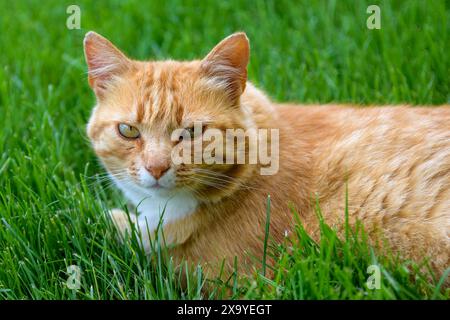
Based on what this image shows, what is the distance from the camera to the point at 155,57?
443 centimetres

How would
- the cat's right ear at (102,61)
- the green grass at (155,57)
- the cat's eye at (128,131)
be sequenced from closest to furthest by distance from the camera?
the green grass at (155,57), the cat's eye at (128,131), the cat's right ear at (102,61)

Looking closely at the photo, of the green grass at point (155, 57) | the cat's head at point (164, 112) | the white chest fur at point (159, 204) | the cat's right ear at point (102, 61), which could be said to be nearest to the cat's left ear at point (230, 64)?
the cat's head at point (164, 112)

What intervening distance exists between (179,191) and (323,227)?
0.60m

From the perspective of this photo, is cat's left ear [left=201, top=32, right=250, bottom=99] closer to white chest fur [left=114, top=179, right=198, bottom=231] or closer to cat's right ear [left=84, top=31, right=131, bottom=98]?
cat's right ear [left=84, top=31, right=131, bottom=98]

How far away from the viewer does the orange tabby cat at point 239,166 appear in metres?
2.56

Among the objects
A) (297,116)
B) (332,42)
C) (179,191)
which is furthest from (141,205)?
(332,42)

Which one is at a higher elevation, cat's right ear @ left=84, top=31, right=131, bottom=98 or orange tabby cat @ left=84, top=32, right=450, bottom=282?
cat's right ear @ left=84, top=31, right=131, bottom=98

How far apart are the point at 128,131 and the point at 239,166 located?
0.47 m

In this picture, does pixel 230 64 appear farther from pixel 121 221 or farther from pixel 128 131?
pixel 121 221

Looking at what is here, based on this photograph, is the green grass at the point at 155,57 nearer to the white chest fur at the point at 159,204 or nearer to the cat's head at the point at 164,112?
the white chest fur at the point at 159,204

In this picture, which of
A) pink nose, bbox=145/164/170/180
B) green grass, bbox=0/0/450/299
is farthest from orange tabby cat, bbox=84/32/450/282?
green grass, bbox=0/0/450/299

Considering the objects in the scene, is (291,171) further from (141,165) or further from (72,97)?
(72,97)

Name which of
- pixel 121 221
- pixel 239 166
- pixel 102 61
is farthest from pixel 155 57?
pixel 239 166

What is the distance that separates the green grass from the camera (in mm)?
2424
